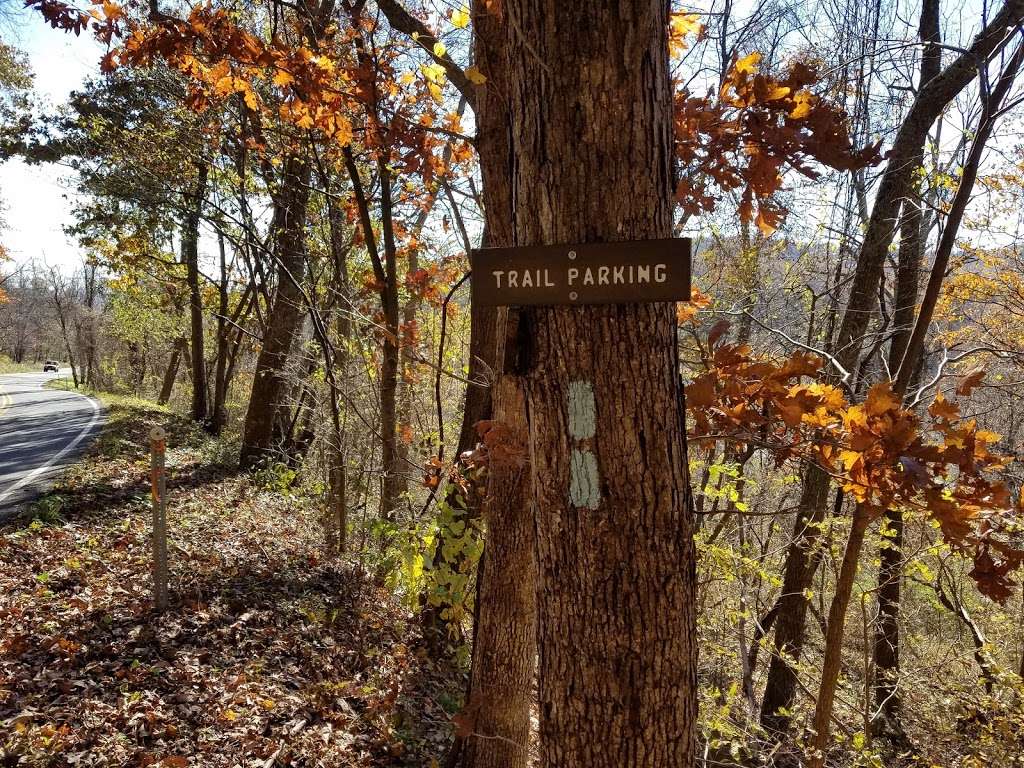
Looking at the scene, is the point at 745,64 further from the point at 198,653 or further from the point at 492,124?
the point at 198,653

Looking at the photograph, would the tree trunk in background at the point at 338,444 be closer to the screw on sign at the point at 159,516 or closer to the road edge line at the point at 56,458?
the screw on sign at the point at 159,516

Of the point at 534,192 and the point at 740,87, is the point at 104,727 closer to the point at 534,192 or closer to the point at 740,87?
the point at 534,192

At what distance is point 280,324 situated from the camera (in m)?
9.69

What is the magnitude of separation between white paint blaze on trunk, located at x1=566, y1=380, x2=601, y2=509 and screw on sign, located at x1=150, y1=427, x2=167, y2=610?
397 cm

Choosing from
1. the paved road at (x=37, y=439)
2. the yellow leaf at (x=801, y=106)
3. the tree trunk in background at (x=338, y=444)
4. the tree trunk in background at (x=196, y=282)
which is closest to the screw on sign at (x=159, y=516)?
the tree trunk in background at (x=338, y=444)

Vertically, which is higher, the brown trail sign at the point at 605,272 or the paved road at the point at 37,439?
the brown trail sign at the point at 605,272

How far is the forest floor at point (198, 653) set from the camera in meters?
3.57

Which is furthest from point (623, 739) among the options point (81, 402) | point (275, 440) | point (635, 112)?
point (81, 402)

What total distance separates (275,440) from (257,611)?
19.9ft

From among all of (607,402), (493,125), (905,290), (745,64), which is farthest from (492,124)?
(905,290)

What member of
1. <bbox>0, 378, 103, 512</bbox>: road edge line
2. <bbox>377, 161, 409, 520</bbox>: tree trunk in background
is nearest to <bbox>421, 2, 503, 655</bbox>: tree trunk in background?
<bbox>377, 161, 409, 520</bbox>: tree trunk in background

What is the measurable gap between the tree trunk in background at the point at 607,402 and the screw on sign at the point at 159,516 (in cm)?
394

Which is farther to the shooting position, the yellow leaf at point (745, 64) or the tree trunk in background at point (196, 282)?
the tree trunk in background at point (196, 282)

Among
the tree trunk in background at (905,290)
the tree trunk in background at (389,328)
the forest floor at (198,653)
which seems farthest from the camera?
the tree trunk in background at (905,290)
